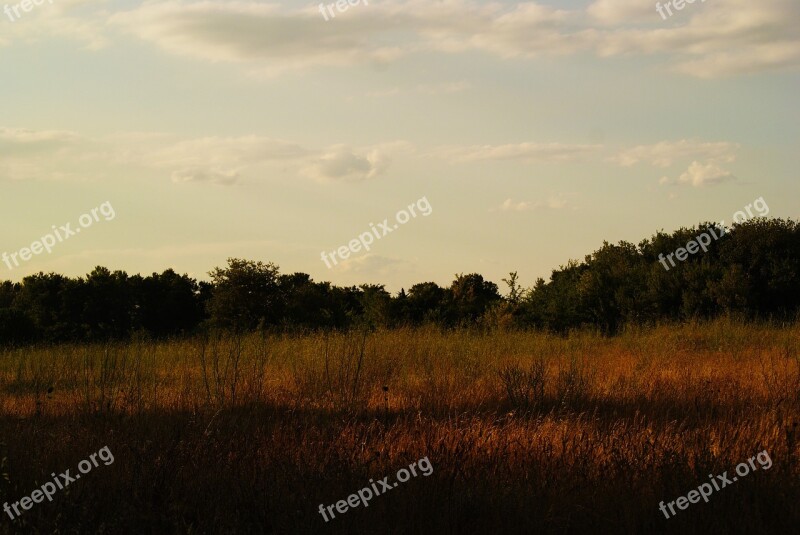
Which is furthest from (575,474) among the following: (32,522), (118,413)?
(118,413)

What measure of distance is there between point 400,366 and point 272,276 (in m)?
13.3

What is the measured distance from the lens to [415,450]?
22.5 ft

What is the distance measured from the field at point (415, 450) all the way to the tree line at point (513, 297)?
479 inches

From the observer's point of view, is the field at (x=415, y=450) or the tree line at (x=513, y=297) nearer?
the field at (x=415, y=450)

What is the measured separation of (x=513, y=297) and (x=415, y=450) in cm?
2149

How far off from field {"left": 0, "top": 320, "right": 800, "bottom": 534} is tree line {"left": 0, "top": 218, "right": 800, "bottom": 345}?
12170 mm

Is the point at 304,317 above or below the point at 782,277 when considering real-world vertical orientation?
above

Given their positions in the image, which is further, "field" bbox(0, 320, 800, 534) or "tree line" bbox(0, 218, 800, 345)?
"tree line" bbox(0, 218, 800, 345)

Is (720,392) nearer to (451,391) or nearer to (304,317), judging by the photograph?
(451,391)

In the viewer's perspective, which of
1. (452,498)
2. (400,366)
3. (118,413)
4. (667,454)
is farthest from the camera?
(400,366)

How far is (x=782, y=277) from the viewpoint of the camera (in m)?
25.0

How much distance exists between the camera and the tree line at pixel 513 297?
25.1 meters

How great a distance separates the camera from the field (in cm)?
498

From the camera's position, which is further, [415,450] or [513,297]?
[513,297]
